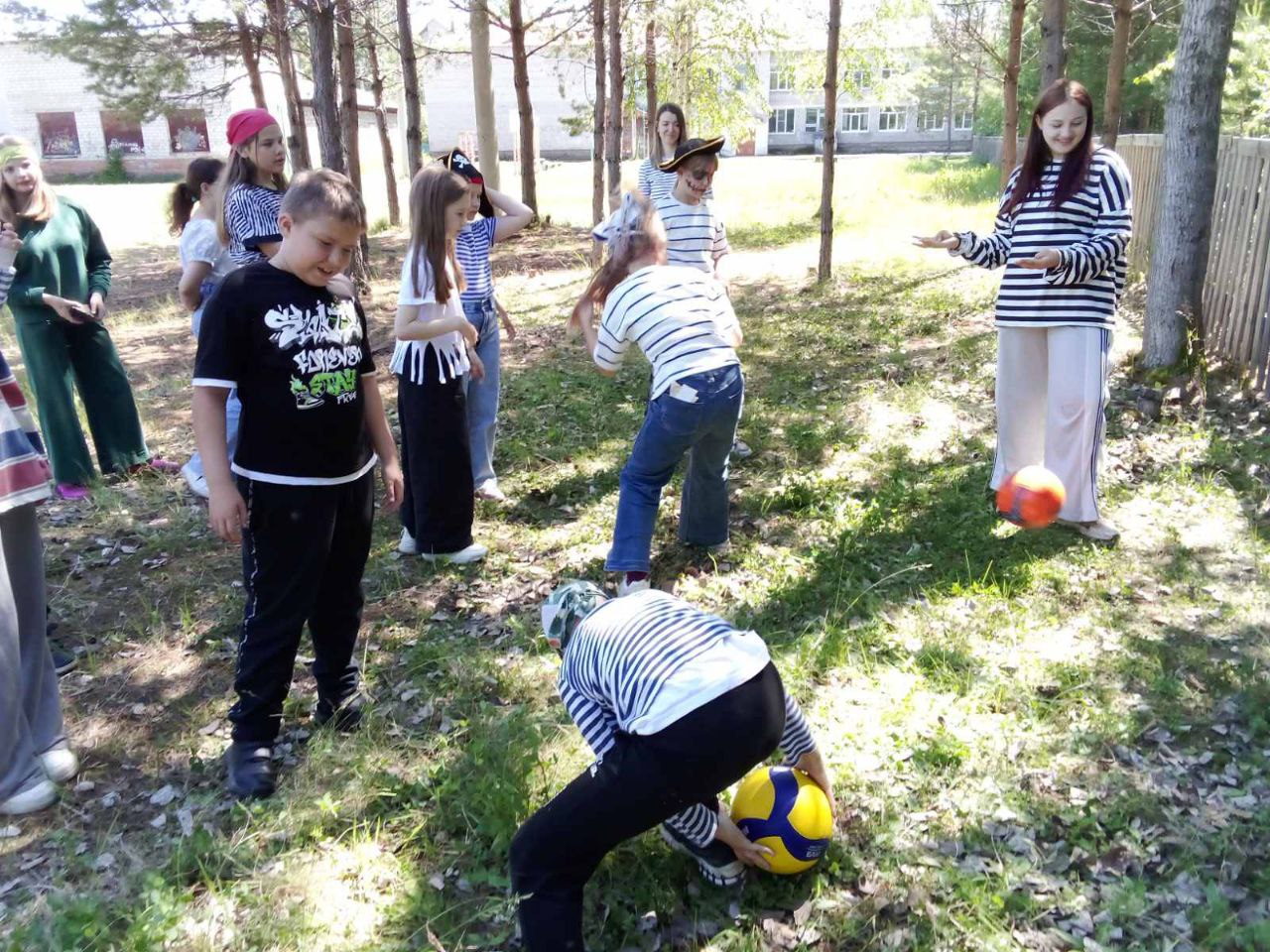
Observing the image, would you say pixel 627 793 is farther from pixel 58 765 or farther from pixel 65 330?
pixel 65 330

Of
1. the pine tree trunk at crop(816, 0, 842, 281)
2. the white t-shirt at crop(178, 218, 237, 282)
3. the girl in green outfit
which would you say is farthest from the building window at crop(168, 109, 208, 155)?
the white t-shirt at crop(178, 218, 237, 282)

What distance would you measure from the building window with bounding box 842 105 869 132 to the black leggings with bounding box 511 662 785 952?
245ft

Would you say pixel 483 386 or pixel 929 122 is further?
→ pixel 929 122

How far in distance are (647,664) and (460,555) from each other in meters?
2.81

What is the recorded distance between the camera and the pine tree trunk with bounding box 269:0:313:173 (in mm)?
12266

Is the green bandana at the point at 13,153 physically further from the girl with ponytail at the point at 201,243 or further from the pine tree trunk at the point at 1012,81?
the pine tree trunk at the point at 1012,81

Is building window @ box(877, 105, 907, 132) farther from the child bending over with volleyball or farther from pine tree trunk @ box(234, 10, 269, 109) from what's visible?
the child bending over with volleyball

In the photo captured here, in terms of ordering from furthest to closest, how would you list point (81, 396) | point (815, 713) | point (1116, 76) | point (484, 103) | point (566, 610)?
point (484, 103)
point (1116, 76)
point (81, 396)
point (815, 713)
point (566, 610)

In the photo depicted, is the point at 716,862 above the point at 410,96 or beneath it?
beneath

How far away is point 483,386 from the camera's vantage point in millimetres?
5406

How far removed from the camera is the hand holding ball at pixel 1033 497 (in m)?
4.50

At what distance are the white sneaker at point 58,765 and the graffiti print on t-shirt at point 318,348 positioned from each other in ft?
5.47

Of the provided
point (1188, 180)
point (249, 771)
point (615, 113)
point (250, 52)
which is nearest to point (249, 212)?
point (249, 771)

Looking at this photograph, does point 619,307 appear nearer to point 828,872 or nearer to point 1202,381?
point 828,872
